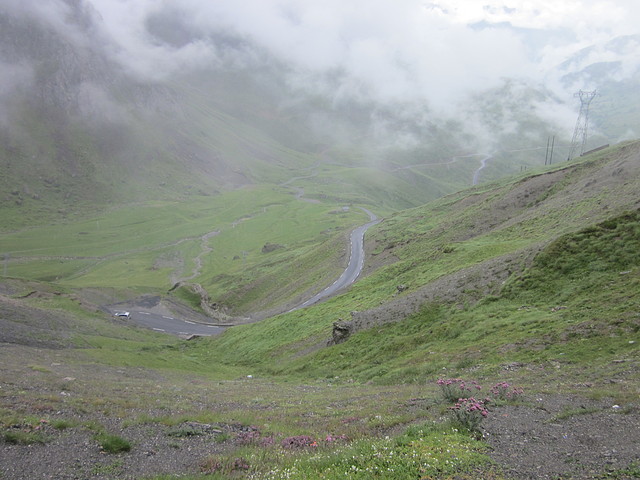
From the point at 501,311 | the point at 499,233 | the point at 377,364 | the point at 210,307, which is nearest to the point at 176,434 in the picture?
the point at 377,364

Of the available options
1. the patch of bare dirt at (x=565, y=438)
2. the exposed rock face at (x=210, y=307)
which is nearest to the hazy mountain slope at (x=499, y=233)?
the patch of bare dirt at (x=565, y=438)

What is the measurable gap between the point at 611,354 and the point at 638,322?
2.70 metres

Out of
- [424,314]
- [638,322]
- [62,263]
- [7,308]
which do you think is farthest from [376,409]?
[62,263]

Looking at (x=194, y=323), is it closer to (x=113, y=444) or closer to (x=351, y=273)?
(x=351, y=273)

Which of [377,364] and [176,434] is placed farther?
[377,364]

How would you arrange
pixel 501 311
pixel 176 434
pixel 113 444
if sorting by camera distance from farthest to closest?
1. pixel 501 311
2. pixel 176 434
3. pixel 113 444

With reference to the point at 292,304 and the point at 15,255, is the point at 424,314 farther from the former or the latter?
the point at 15,255

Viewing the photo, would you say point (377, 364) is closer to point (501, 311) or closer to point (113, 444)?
point (501, 311)

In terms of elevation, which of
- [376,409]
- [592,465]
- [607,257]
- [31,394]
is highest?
[607,257]

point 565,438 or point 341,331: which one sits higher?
point 565,438

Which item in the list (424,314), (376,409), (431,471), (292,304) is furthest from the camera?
(292,304)

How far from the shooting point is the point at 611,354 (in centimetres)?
1836

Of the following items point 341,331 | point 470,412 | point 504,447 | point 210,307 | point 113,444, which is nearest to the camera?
point 504,447

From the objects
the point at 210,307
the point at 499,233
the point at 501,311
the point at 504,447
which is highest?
the point at 499,233
